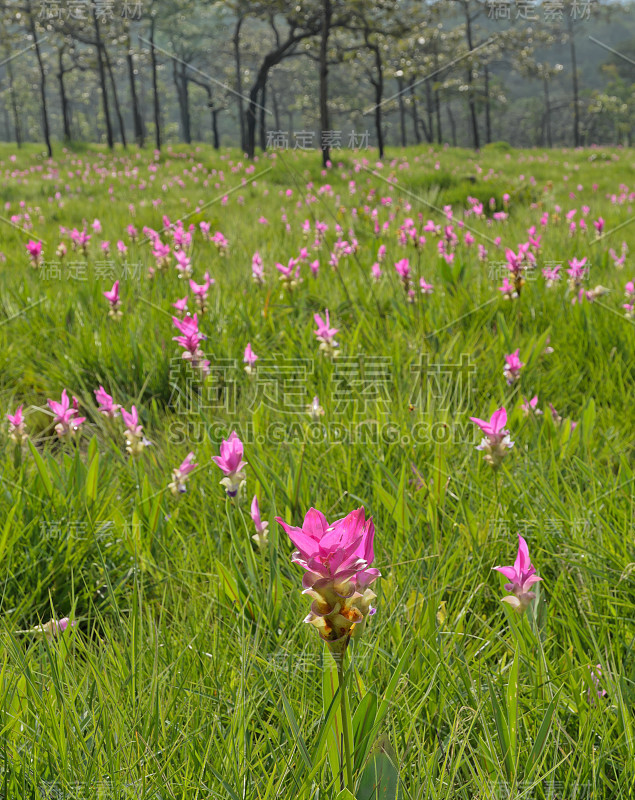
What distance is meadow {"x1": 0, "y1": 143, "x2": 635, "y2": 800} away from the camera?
907mm

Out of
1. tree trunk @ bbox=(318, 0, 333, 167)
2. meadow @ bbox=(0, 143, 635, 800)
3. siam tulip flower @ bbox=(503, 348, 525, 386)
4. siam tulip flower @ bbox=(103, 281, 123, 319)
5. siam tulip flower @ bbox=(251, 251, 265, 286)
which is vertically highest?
tree trunk @ bbox=(318, 0, 333, 167)

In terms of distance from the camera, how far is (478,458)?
1.90 meters

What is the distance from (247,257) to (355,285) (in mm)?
1115

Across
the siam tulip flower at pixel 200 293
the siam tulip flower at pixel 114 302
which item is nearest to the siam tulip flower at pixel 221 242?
the siam tulip flower at pixel 200 293

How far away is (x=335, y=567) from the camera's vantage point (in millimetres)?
633

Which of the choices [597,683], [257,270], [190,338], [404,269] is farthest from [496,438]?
[257,270]

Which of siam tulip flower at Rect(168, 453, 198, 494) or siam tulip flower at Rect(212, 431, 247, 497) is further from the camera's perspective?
siam tulip flower at Rect(168, 453, 198, 494)

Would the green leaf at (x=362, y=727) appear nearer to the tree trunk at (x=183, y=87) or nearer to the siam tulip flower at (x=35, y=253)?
the siam tulip flower at (x=35, y=253)

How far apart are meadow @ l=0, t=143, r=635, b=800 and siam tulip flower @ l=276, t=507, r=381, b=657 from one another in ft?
0.05

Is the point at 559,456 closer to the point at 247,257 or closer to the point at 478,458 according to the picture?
the point at 478,458

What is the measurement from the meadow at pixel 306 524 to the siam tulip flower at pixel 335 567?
0.02m

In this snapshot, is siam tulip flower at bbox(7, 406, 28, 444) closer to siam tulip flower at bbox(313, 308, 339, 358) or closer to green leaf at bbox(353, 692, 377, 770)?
siam tulip flower at bbox(313, 308, 339, 358)

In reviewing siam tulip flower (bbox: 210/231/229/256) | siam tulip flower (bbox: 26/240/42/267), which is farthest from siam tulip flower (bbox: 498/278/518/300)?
siam tulip flower (bbox: 26/240/42/267)

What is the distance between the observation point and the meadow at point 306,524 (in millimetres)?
907
